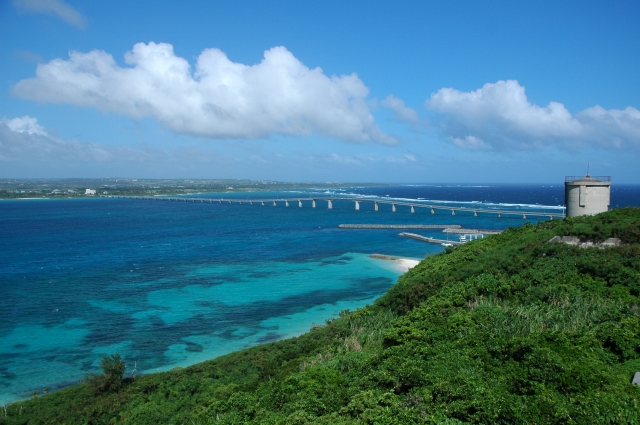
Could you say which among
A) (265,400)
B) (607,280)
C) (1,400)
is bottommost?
(1,400)

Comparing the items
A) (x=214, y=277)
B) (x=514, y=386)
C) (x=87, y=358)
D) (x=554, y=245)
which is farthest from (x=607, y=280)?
(x=214, y=277)

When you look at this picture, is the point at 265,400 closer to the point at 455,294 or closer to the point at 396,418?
the point at 396,418

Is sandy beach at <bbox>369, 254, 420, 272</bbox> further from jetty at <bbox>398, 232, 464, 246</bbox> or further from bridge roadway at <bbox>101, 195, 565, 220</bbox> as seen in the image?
bridge roadway at <bbox>101, 195, 565, 220</bbox>

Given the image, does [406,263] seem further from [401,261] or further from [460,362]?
[460,362]

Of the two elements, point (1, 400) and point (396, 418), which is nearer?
point (396, 418)

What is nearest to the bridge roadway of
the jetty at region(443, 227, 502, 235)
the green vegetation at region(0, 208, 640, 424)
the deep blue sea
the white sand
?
the jetty at region(443, 227, 502, 235)

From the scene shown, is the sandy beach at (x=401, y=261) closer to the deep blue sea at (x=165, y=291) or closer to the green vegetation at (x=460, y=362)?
the deep blue sea at (x=165, y=291)
